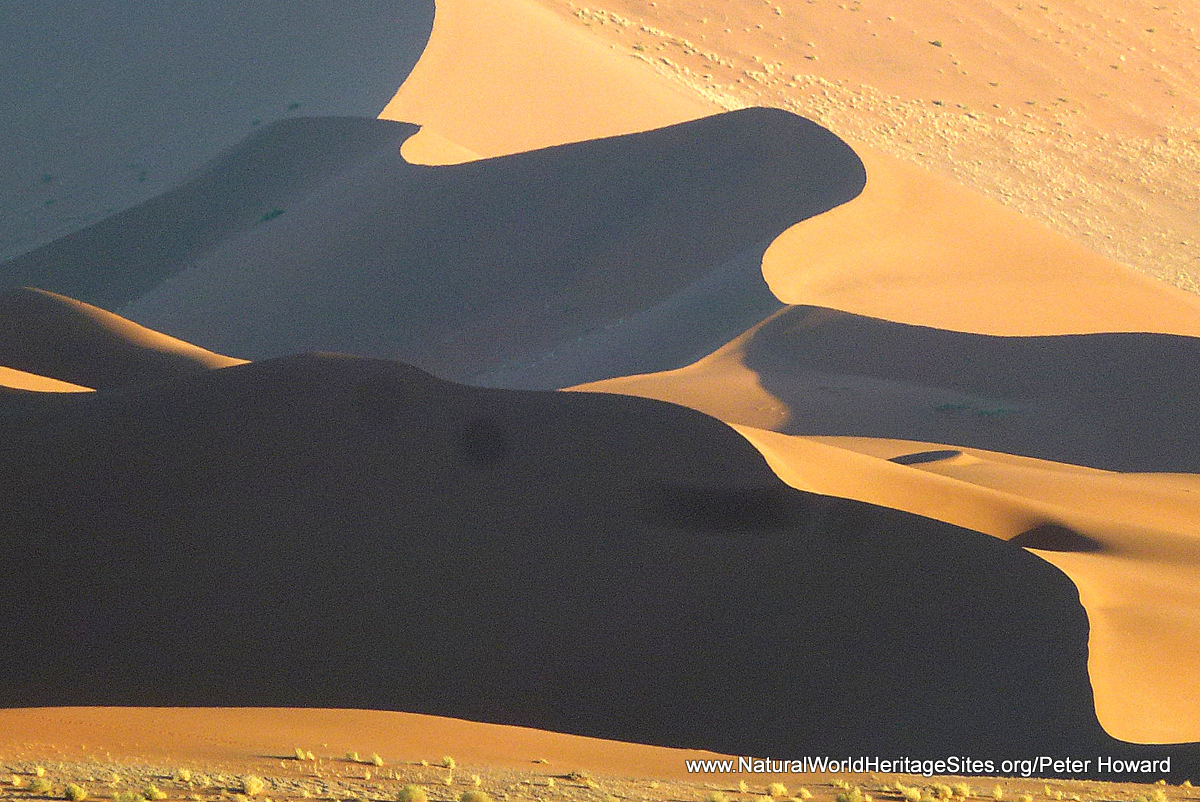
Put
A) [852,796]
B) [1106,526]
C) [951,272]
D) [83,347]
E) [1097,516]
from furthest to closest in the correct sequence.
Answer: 1. [951,272]
2. [83,347]
3. [1097,516]
4. [1106,526]
5. [852,796]

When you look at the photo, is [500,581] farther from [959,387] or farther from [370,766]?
[959,387]

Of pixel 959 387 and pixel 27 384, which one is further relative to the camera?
pixel 959 387

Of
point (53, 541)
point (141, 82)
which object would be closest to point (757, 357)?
point (53, 541)

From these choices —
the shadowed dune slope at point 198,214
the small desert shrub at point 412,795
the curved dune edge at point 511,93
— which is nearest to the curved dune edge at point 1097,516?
the small desert shrub at point 412,795

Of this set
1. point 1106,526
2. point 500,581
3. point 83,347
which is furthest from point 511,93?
point 500,581

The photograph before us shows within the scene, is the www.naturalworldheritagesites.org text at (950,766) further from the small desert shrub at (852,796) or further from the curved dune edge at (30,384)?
the curved dune edge at (30,384)

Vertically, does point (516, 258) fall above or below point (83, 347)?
above
